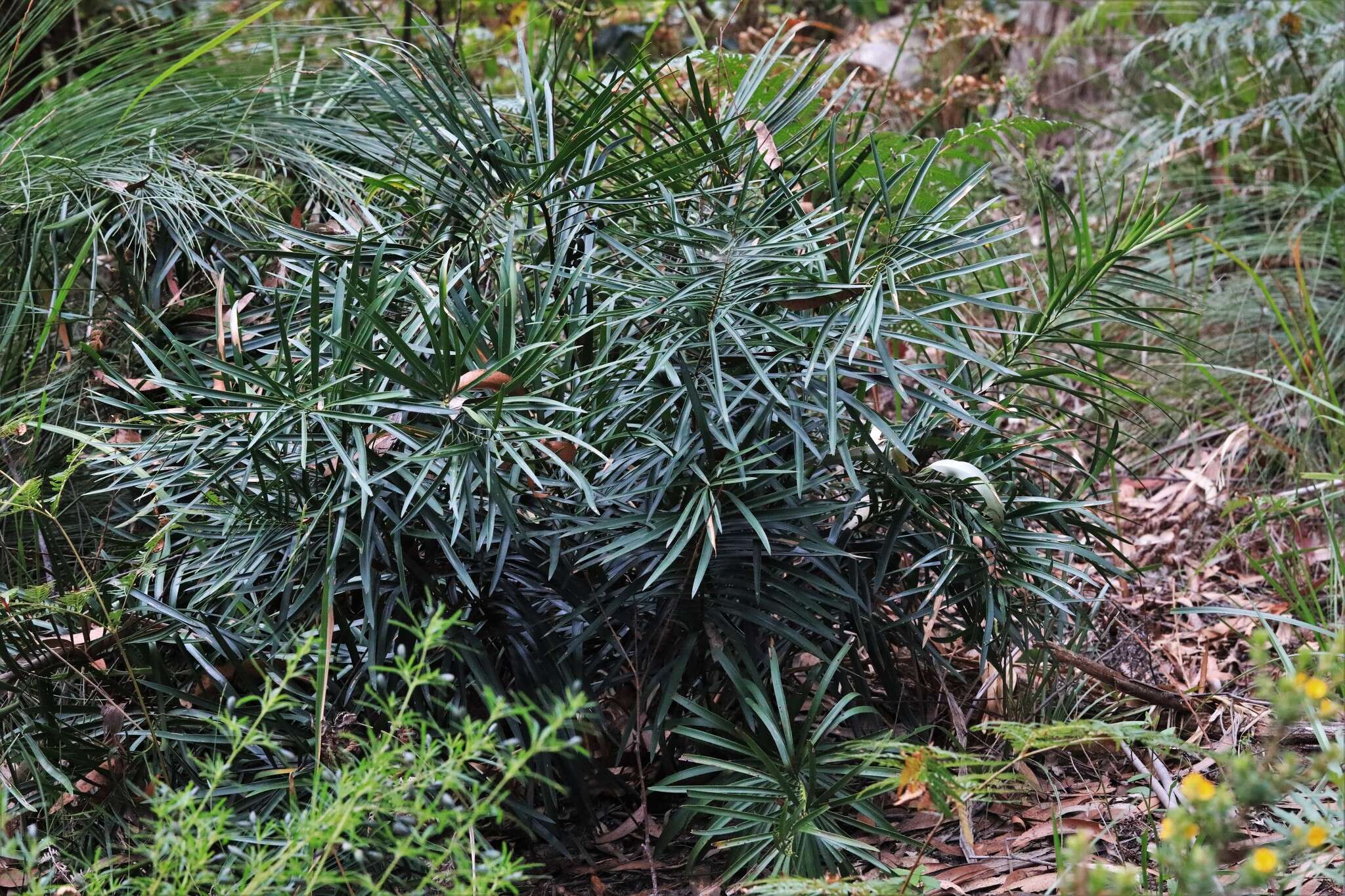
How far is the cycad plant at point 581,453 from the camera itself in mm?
1417

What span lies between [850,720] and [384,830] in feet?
2.40

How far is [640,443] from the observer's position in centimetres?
159

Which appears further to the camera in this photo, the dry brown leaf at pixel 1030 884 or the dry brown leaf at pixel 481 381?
the dry brown leaf at pixel 1030 884

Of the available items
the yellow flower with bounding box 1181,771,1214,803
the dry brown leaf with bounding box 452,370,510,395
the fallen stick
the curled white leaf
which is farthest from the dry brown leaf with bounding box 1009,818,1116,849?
the dry brown leaf with bounding box 452,370,510,395

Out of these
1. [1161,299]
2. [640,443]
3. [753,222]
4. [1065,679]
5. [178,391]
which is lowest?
[1065,679]

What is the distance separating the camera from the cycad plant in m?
1.42

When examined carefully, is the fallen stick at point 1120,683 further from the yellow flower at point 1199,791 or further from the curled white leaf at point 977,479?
the yellow flower at point 1199,791

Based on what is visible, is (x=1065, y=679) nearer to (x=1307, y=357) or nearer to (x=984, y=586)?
(x=984, y=586)

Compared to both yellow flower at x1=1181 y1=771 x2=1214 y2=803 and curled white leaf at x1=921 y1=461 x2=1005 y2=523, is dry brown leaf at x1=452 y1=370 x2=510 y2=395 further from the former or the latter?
yellow flower at x1=1181 y1=771 x2=1214 y2=803

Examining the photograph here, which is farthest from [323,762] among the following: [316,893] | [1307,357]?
[1307,357]

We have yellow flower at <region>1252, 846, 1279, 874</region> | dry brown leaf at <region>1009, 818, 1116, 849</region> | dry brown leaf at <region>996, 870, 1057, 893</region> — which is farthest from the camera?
dry brown leaf at <region>1009, 818, 1116, 849</region>

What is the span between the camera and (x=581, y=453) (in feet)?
5.20

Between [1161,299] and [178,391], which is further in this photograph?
[1161,299]

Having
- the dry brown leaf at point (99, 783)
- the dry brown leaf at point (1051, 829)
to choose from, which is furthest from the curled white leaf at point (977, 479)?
the dry brown leaf at point (99, 783)
